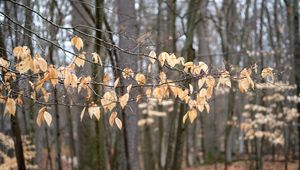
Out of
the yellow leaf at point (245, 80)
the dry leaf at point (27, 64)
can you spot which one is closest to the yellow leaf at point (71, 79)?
the dry leaf at point (27, 64)

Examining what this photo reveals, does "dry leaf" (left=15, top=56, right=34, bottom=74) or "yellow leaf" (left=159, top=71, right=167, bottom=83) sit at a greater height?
"dry leaf" (left=15, top=56, right=34, bottom=74)

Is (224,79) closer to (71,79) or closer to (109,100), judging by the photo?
(109,100)

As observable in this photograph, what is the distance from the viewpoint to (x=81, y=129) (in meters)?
10.1

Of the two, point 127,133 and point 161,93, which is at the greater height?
point 161,93

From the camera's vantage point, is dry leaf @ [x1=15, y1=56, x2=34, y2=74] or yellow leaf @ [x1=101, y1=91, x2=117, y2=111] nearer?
dry leaf @ [x1=15, y1=56, x2=34, y2=74]

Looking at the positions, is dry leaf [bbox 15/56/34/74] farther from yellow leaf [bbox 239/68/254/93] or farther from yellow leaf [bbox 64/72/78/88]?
yellow leaf [bbox 239/68/254/93]

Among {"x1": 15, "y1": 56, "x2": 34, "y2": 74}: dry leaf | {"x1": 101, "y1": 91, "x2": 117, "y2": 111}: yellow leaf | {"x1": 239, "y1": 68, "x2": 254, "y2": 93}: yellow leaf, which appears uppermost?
{"x1": 15, "y1": 56, "x2": 34, "y2": 74}: dry leaf

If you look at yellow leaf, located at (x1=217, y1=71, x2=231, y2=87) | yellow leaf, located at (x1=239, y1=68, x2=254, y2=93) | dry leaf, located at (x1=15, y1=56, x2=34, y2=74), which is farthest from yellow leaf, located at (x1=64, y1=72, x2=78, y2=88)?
yellow leaf, located at (x1=239, y1=68, x2=254, y2=93)

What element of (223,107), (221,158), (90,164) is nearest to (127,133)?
(90,164)

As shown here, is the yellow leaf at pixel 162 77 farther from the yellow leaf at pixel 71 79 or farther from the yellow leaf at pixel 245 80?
the yellow leaf at pixel 71 79

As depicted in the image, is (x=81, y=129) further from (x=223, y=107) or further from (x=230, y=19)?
(x=223, y=107)

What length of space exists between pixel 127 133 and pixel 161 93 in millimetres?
4346

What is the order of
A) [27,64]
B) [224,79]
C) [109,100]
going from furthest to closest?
[224,79] → [109,100] → [27,64]

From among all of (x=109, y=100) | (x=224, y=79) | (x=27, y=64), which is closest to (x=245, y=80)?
(x=224, y=79)
